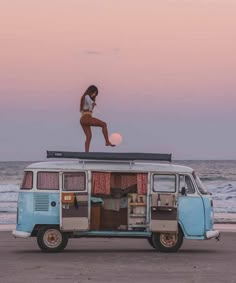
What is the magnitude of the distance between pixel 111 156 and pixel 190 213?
2299 millimetres

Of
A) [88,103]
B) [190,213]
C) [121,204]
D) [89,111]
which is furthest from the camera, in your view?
[89,111]

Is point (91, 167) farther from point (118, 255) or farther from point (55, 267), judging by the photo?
point (55, 267)

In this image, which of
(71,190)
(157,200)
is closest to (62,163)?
(71,190)

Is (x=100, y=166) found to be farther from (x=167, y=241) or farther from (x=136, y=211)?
(x=167, y=241)

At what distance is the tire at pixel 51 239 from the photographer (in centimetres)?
2406

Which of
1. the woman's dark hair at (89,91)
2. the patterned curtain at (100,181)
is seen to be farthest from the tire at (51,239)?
the woman's dark hair at (89,91)

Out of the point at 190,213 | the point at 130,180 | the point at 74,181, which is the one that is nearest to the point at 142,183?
the point at 130,180

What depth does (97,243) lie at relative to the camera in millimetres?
28328

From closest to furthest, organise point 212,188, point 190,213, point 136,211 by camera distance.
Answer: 1. point 136,211
2. point 190,213
3. point 212,188

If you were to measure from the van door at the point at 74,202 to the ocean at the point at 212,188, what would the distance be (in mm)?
16389

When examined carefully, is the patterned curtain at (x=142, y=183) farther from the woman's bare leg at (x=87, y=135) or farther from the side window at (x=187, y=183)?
the woman's bare leg at (x=87, y=135)

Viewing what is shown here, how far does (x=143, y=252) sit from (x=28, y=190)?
124 inches

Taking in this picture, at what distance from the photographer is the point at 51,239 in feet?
79.3

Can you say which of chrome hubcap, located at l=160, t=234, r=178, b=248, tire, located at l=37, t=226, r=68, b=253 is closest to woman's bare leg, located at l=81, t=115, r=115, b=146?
tire, located at l=37, t=226, r=68, b=253
